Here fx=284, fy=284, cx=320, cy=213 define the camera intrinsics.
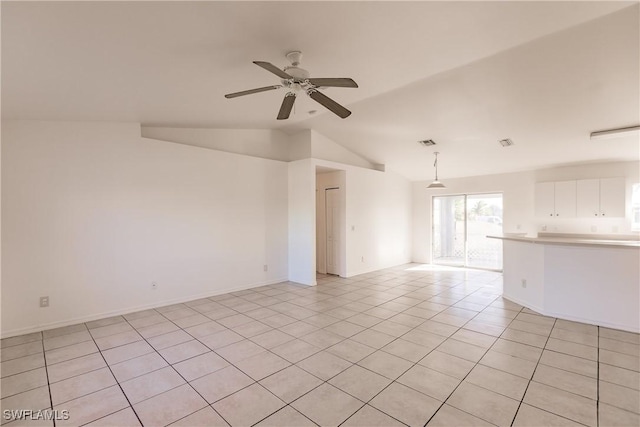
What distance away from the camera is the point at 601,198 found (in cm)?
556

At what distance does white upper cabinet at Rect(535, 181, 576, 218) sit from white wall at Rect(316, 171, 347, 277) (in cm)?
434

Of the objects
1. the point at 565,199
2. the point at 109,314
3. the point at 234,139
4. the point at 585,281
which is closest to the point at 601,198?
the point at 565,199

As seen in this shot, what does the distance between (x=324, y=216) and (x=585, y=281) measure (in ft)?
15.8

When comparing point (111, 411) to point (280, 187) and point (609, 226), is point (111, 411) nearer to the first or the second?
point (280, 187)

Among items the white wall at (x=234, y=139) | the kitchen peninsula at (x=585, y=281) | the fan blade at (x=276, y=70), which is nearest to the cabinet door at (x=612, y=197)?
the kitchen peninsula at (x=585, y=281)

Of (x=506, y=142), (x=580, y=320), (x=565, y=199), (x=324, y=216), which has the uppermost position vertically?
(x=506, y=142)

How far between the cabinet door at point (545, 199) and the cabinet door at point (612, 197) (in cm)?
77

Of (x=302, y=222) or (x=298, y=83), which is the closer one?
(x=298, y=83)

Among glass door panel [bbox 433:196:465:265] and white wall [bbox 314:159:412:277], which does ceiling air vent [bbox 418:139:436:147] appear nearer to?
white wall [bbox 314:159:412:277]

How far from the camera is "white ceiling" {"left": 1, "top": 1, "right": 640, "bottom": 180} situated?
211cm

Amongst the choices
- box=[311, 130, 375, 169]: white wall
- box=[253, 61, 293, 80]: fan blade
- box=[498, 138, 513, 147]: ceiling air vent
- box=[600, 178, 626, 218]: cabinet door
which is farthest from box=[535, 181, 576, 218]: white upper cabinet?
box=[253, 61, 293, 80]: fan blade

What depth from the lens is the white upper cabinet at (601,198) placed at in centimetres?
538

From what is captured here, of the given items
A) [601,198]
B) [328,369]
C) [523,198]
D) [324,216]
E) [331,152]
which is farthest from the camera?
[324,216]

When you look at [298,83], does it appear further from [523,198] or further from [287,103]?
[523,198]
